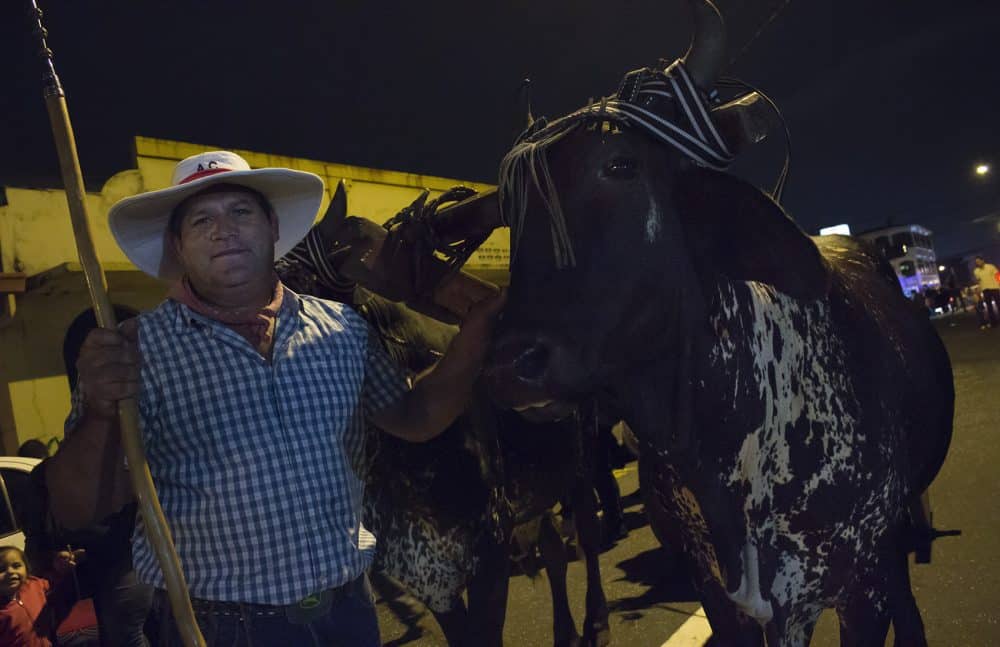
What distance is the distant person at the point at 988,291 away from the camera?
19688mm

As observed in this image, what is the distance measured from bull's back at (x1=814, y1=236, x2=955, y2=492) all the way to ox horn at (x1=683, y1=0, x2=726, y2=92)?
1.01 metres

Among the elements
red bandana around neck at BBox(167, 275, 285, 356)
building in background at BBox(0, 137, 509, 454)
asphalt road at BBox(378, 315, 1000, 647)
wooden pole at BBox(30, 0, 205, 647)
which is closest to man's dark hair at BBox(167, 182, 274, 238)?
red bandana around neck at BBox(167, 275, 285, 356)

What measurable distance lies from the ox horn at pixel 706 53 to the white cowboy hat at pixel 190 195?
1.26 m

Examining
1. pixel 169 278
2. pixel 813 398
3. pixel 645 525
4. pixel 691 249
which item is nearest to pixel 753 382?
pixel 813 398

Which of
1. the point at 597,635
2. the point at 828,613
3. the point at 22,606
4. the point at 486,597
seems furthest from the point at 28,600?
the point at 828,613

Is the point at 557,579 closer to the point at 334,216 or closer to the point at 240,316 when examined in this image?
the point at 334,216

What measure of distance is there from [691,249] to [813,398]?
74 centimetres

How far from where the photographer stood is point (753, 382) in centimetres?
218

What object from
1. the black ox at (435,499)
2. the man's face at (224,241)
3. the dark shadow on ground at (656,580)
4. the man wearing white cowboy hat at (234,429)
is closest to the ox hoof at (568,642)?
the dark shadow on ground at (656,580)

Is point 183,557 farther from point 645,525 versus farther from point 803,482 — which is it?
point 645,525

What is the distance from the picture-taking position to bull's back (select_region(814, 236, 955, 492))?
2.52 metres

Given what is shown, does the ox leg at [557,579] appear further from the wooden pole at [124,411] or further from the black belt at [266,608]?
the wooden pole at [124,411]

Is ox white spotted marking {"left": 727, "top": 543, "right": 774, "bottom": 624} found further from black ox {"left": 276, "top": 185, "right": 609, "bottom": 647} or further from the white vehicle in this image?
the white vehicle

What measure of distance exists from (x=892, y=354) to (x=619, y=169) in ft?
5.07
